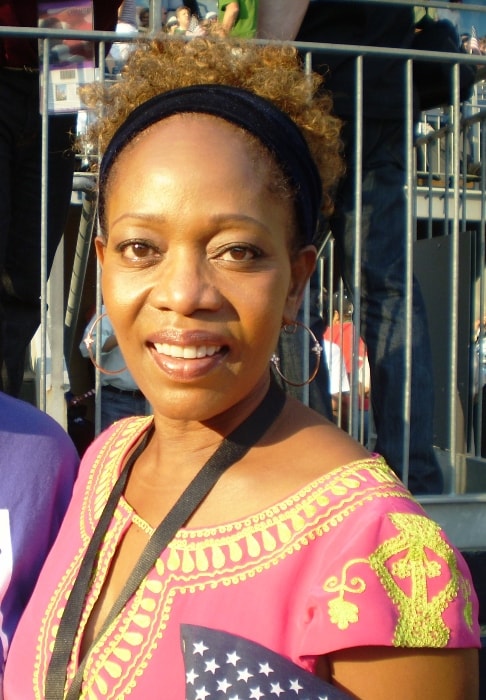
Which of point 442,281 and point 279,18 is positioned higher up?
point 279,18

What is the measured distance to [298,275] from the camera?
153 cm

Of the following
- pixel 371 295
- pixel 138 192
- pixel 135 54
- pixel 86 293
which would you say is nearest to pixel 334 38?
pixel 371 295

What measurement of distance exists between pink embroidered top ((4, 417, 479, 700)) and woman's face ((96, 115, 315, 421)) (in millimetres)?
238

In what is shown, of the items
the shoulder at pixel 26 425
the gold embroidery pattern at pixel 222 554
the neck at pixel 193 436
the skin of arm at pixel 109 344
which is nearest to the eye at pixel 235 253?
the neck at pixel 193 436

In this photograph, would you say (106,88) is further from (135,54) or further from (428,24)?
(428,24)

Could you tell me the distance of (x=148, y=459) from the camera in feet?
5.40

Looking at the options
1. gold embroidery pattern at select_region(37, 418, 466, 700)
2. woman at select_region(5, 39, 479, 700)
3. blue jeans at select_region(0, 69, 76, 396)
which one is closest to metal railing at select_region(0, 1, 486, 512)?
blue jeans at select_region(0, 69, 76, 396)

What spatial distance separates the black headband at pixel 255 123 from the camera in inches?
55.6

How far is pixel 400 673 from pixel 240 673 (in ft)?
0.71

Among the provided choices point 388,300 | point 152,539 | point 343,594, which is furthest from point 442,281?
point 343,594

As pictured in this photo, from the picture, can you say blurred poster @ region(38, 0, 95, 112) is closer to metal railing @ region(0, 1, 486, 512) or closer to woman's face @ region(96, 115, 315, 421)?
metal railing @ region(0, 1, 486, 512)

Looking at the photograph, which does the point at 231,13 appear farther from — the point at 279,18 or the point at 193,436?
the point at 193,436

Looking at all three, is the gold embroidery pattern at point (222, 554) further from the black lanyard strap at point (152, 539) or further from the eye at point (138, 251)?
the eye at point (138, 251)

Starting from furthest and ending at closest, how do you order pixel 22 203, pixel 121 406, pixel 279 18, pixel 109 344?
pixel 109 344 → pixel 121 406 → pixel 22 203 → pixel 279 18
